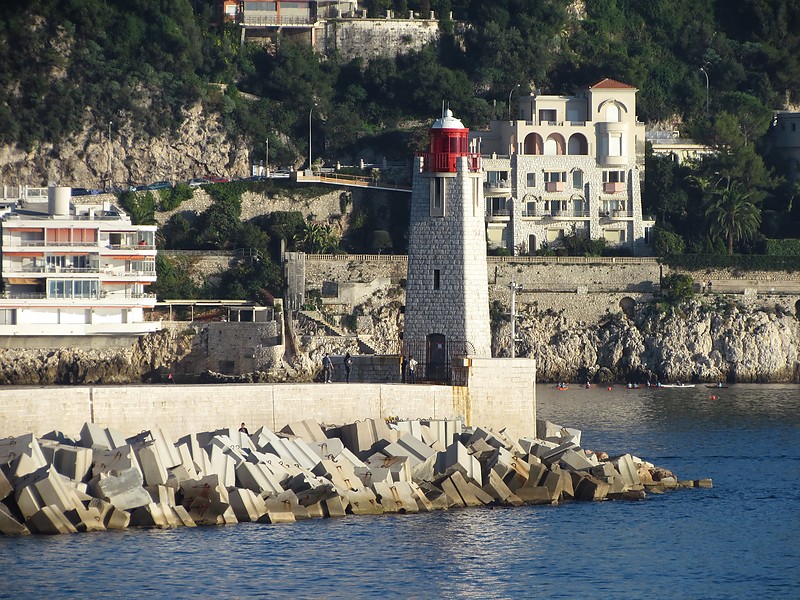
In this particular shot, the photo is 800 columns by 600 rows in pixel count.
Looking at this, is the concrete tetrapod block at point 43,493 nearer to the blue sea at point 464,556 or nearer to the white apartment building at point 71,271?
the blue sea at point 464,556

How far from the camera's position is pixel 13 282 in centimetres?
7819

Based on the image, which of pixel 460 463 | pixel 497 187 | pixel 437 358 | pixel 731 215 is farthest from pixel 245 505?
pixel 731 215

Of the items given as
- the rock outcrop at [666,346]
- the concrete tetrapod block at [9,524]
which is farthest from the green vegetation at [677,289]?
the concrete tetrapod block at [9,524]

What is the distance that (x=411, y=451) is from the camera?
4691 cm

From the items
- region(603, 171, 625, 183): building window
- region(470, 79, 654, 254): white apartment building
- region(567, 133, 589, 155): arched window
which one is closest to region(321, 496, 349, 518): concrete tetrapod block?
region(470, 79, 654, 254): white apartment building

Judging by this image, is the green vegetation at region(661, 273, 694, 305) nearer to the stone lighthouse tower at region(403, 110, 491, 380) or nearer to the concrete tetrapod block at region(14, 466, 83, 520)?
the stone lighthouse tower at region(403, 110, 491, 380)

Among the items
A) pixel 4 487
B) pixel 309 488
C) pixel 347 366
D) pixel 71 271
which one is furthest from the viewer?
pixel 71 271

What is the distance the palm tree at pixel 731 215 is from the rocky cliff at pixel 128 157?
64.0 feet

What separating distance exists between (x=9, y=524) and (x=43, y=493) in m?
0.86

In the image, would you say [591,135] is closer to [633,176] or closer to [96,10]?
[633,176]

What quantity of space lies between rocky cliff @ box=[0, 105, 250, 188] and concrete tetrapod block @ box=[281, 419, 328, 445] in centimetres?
4477

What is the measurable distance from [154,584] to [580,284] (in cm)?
4874

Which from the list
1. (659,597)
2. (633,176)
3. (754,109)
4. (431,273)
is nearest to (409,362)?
(431,273)

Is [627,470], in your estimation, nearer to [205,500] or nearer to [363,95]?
[205,500]
